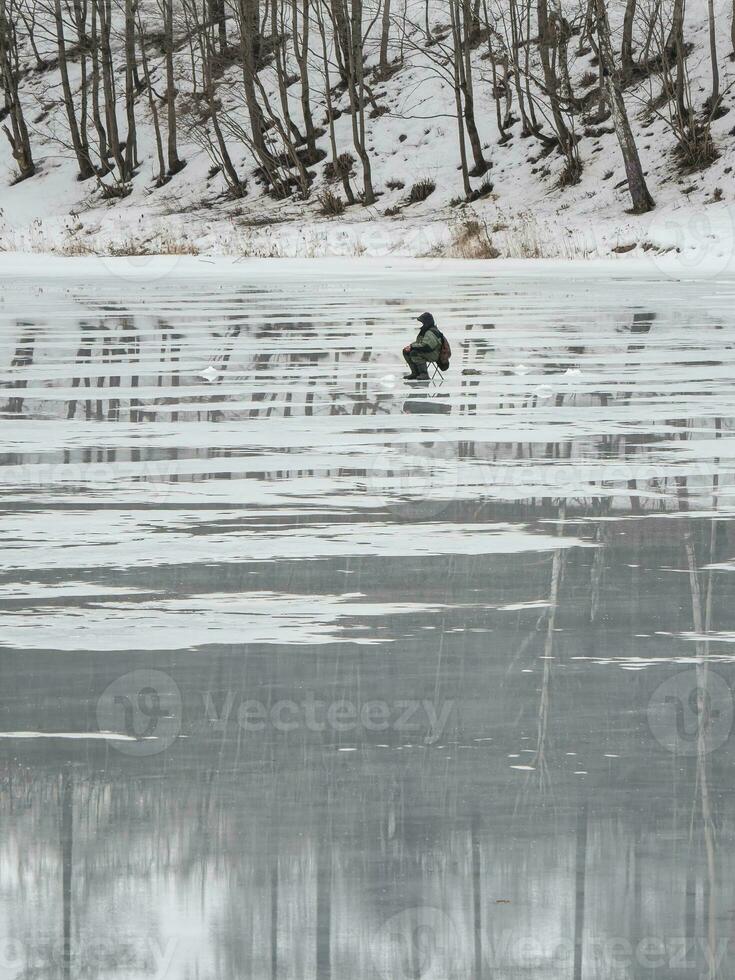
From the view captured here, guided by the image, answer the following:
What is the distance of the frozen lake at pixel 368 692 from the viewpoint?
381cm

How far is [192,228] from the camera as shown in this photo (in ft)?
192

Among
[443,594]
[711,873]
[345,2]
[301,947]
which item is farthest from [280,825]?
[345,2]

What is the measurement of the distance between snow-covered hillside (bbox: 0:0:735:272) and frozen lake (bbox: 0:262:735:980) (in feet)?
87.3

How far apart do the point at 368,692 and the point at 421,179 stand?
174 feet

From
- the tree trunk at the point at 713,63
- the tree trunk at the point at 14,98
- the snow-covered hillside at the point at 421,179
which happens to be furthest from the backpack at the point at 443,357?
the tree trunk at the point at 14,98

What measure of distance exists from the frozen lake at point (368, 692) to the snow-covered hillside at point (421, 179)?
26.6 meters

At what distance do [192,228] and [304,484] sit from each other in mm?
49890

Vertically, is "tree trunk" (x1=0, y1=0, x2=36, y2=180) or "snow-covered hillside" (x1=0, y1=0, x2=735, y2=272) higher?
"tree trunk" (x1=0, y1=0, x2=36, y2=180)

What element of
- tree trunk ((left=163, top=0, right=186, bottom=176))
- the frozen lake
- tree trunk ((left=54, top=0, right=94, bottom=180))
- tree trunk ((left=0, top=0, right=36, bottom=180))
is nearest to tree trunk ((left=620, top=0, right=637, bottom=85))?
tree trunk ((left=163, top=0, right=186, bottom=176))

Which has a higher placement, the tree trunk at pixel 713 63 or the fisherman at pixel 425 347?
the tree trunk at pixel 713 63

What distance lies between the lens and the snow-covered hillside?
45438mm

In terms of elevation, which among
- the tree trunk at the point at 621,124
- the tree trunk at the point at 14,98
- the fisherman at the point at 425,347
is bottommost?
the fisherman at the point at 425,347

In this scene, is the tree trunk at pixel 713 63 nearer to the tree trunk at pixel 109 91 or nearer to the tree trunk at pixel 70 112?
the tree trunk at pixel 109 91

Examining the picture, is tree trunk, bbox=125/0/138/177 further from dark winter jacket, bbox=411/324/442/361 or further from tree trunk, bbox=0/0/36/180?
dark winter jacket, bbox=411/324/442/361
